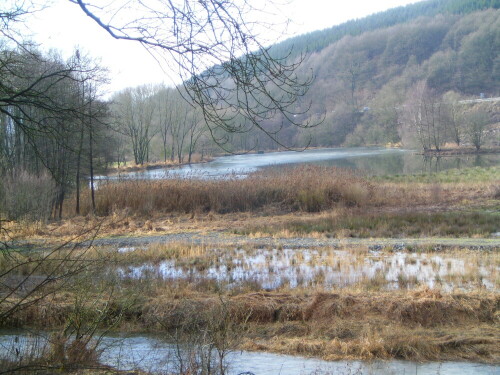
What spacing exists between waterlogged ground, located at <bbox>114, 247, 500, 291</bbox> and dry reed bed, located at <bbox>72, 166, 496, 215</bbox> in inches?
372

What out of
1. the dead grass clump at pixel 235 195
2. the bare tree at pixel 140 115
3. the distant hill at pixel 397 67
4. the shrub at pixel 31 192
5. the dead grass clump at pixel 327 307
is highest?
the distant hill at pixel 397 67

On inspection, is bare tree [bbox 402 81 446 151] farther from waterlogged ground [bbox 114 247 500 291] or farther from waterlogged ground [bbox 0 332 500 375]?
waterlogged ground [bbox 0 332 500 375]

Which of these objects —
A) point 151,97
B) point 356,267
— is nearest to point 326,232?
point 356,267

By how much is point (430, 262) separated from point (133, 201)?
53.7 ft

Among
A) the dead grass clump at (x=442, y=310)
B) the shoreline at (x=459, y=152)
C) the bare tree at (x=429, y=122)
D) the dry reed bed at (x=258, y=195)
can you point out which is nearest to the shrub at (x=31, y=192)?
the dry reed bed at (x=258, y=195)

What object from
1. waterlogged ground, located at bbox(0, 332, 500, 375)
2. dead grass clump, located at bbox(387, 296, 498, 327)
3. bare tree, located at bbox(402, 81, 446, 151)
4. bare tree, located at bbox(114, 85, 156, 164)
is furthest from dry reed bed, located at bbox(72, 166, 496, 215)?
bare tree, located at bbox(402, 81, 446, 151)

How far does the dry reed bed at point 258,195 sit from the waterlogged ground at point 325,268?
31.0 ft

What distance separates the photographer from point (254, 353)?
743cm

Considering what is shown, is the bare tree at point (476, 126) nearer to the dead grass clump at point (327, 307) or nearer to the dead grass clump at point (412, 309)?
the dead grass clump at point (412, 309)

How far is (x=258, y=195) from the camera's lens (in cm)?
2497

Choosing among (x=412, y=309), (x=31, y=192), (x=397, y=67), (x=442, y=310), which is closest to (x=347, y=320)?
(x=412, y=309)

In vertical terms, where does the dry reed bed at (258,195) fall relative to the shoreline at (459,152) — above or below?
above

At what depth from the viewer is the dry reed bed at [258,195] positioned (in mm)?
23859

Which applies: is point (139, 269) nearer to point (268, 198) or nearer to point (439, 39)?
point (268, 198)
